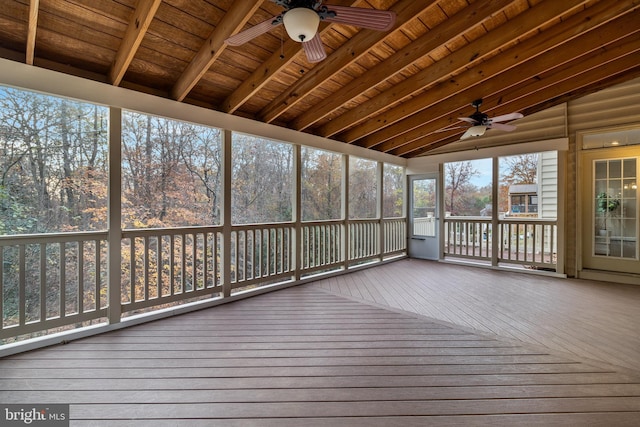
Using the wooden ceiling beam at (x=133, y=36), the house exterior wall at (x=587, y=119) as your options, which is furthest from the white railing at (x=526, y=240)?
the wooden ceiling beam at (x=133, y=36)

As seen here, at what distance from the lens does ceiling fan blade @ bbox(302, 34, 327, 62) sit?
2072 mm

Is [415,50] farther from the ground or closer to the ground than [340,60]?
farther from the ground

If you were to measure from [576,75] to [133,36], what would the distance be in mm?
5436

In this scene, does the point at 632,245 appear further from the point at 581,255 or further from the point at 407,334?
the point at 407,334

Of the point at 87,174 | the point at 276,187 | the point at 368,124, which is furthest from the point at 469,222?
the point at 87,174

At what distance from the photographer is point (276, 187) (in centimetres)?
574

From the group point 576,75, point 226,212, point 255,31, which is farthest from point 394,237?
point 255,31

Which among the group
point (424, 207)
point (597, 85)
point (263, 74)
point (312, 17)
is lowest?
point (424, 207)

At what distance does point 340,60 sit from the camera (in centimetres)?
308

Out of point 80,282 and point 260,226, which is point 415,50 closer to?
point 260,226

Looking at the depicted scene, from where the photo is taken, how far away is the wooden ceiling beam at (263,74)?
281 cm

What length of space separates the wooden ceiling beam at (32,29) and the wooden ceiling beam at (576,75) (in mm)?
5081

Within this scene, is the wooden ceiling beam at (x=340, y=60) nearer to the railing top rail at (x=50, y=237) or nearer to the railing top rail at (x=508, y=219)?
the railing top rail at (x=50, y=237)

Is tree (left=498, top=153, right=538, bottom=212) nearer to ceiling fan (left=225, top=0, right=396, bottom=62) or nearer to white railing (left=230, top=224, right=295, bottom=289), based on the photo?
white railing (left=230, top=224, right=295, bottom=289)
